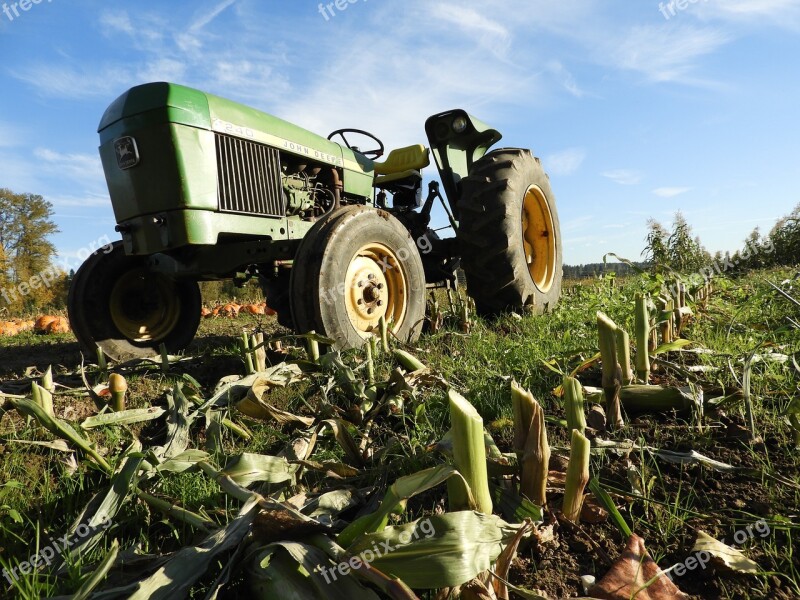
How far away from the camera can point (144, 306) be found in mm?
3611

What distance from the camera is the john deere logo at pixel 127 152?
285 cm

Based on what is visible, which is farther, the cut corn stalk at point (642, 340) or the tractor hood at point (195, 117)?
the tractor hood at point (195, 117)

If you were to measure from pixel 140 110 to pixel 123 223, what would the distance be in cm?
68

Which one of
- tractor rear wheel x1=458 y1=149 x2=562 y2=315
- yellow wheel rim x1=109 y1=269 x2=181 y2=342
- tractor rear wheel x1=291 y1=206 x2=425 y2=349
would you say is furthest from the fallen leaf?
yellow wheel rim x1=109 y1=269 x2=181 y2=342

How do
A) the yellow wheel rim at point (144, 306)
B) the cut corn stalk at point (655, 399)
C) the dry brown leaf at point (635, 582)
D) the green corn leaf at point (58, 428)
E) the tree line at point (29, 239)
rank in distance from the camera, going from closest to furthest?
the dry brown leaf at point (635, 582)
the green corn leaf at point (58, 428)
the cut corn stalk at point (655, 399)
the yellow wheel rim at point (144, 306)
the tree line at point (29, 239)

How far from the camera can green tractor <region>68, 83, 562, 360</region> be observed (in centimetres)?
279

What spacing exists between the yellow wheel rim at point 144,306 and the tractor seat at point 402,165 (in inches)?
86.0

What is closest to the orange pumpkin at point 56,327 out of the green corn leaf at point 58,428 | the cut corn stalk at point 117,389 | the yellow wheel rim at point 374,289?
the yellow wheel rim at point 374,289

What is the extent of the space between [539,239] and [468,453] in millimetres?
4267

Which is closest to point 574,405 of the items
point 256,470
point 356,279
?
point 256,470

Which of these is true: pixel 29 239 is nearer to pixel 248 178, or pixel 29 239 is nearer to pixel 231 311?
pixel 231 311

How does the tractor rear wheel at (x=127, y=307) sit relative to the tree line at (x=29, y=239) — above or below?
below

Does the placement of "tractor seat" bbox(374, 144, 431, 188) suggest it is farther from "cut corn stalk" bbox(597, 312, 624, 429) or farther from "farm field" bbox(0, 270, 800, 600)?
"cut corn stalk" bbox(597, 312, 624, 429)

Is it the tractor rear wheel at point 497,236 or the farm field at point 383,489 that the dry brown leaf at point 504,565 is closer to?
the farm field at point 383,489
